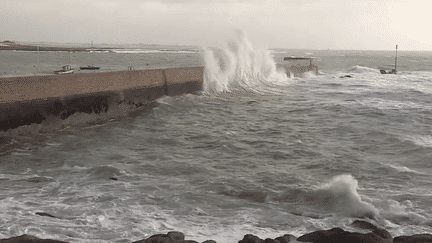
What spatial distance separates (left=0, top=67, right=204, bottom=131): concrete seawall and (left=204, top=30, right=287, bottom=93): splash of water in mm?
4765

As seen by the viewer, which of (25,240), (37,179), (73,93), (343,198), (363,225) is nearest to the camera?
(25,240)

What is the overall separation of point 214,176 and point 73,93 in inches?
246

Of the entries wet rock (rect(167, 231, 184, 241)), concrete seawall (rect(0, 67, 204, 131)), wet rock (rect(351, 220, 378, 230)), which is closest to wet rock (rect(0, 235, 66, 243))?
wet rock (rect(167, 231, 184, 241))

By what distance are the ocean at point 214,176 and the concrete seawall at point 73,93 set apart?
1.20 feet

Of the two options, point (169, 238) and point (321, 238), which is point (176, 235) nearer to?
point (169, 238)

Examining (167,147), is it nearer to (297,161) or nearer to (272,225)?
(297,161)

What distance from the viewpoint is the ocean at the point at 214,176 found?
4340 mm

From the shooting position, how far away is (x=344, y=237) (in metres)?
3.69

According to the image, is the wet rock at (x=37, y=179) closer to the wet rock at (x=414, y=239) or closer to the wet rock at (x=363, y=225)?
the wet rock at (x=363, y=225)

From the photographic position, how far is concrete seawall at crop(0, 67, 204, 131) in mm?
8617

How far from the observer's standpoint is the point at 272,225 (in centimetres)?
437

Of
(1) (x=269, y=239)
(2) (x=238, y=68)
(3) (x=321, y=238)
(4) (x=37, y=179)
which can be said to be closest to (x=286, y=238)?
(1) (x=269, y=239)

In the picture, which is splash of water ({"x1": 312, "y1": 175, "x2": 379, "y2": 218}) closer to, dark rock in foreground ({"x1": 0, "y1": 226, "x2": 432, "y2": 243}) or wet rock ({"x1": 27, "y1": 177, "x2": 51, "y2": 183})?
dark rock in foreground ({"x1": 0, "y1": 226, "x2": 432, "y2": 243})

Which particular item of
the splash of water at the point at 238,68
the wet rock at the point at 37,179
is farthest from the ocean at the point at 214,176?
the splash of water at the point at 238,68
